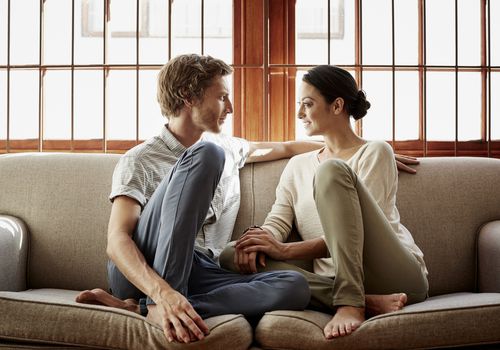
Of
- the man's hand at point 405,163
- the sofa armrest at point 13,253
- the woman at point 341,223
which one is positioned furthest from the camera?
the man's hand at point 405,163

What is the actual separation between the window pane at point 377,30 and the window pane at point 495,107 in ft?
1.94

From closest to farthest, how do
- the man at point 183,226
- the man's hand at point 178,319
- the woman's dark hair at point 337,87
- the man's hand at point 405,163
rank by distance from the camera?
the man's hand at point 178,319, the man at point 183,226, the woman's dark hair at point 337,87, the man's hand at point 405,163

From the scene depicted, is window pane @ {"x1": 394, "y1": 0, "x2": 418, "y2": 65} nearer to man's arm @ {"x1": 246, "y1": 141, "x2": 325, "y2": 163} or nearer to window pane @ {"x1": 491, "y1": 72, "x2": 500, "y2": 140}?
window pane @ {"x1": 491, "y1": 72, "x2": 500, "y2": 140}

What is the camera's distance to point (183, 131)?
83.8 inches

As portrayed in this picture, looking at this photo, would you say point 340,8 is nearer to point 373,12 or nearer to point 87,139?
point 373,12

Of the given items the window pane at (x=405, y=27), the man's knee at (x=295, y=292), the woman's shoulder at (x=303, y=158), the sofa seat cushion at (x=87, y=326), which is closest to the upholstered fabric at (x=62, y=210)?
the sofa seat cushion at (x=87, y=326)

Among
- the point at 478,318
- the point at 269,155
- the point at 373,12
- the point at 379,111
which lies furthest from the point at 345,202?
the point at 373,12

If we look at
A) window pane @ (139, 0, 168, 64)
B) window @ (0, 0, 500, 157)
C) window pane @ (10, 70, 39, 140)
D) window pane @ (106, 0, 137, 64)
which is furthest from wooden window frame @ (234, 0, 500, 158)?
window pane @ (10, 70, 39, 140)

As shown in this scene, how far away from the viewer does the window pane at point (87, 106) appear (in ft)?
10.8

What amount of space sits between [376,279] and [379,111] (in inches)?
63.8

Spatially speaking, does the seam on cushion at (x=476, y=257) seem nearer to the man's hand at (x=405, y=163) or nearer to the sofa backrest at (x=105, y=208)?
the sofa backrest at (x=105, y=208)

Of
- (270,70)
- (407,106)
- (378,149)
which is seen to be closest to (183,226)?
(378,149)

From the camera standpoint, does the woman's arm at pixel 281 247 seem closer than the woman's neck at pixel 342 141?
Yes

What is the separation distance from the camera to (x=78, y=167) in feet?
7.64
